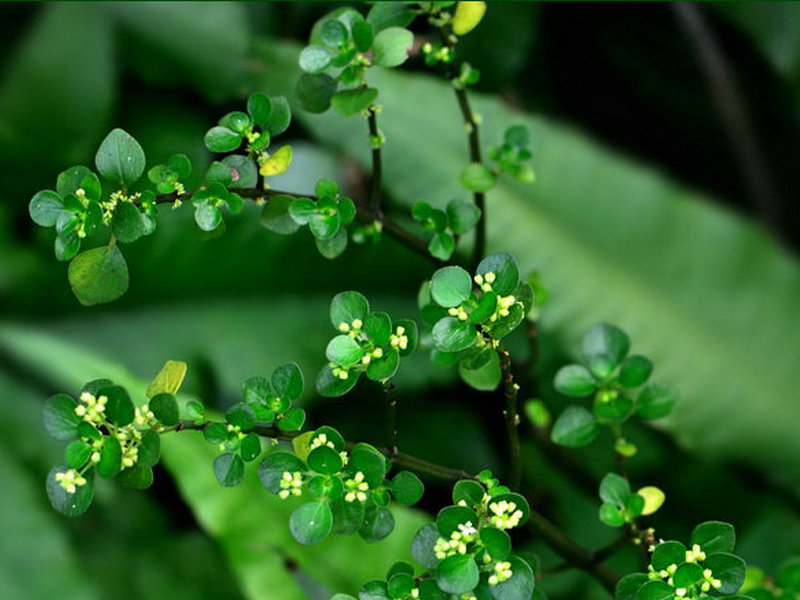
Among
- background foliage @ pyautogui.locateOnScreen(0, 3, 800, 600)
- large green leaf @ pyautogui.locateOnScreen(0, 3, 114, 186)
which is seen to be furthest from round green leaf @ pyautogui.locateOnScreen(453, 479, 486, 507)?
large green leaf @ pyautogui.locateOnScreen(0, 3, 114, 186)

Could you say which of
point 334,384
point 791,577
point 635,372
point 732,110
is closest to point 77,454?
point 334,384

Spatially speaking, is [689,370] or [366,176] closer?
[689,370]

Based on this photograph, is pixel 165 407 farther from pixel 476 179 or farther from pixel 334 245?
pixel 476 179

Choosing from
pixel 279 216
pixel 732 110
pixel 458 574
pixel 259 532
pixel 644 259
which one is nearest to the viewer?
pixel 458 574

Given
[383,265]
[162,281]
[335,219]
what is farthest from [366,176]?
[335,219]

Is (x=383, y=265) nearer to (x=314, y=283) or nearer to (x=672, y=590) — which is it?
(x=314, y=283)

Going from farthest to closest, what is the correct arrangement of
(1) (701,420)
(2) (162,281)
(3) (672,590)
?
(2) (162,281) < (1) (701,420) < (3) (672,590)

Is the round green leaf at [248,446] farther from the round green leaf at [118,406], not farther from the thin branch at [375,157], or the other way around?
the thin branch at [375,157]
